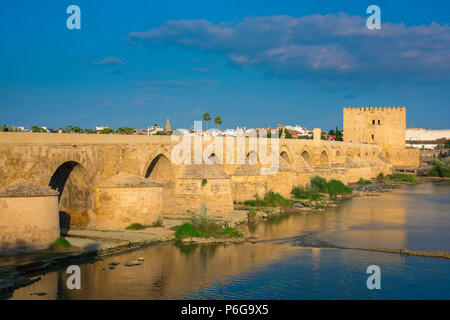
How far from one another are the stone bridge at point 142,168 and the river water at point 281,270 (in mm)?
3150

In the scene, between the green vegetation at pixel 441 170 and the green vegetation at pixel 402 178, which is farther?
the green vegetation at pixel 441 170

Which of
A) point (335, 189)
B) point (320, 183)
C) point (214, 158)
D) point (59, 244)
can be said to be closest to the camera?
point (59, 244)

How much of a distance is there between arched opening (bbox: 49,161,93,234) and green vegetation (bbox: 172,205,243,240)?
→ 126 inches

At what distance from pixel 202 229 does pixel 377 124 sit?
45162 millimetres

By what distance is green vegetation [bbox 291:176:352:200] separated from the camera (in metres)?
29.8

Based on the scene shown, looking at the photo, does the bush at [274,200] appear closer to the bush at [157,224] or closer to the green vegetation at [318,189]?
the green vegetation at [318,189]

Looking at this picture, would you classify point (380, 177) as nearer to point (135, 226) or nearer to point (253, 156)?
point (253, 156)

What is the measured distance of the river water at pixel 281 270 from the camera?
1141cm

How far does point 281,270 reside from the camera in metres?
13.4
